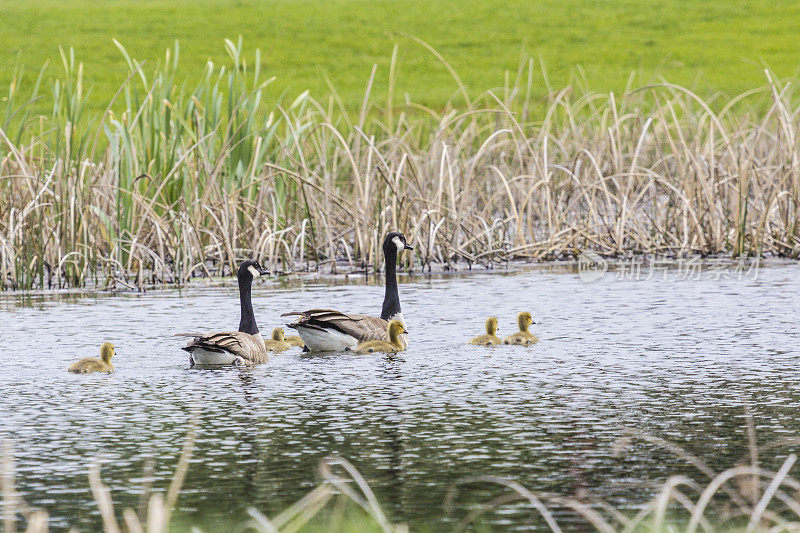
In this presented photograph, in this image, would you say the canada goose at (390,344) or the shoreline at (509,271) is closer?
the canada goose at (390,344)

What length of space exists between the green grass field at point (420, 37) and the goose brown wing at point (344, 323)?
22.8m

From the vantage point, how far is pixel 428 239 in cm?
1552

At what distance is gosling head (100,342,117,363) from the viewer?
9562mm

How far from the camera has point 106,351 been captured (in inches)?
377

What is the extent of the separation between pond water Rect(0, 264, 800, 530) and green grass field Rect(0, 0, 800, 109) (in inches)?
840

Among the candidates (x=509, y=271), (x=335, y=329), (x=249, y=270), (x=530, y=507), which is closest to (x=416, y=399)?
(x=335, y=329)

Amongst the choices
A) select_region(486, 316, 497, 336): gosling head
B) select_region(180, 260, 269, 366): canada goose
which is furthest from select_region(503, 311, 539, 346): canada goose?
select_region(180, 260, 269, 366): canada goose

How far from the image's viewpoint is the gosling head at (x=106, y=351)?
956 centimetres

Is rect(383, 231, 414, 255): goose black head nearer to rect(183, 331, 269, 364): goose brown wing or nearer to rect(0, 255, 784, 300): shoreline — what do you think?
rect(0, 255, 784, 300): shoreline

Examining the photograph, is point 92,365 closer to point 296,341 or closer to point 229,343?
point 229,343

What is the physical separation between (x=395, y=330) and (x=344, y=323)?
40cm

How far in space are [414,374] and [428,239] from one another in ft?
20.3

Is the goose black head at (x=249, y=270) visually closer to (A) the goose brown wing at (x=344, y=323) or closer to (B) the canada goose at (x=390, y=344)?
(A) the goose brown wing at (x=344, y=323)

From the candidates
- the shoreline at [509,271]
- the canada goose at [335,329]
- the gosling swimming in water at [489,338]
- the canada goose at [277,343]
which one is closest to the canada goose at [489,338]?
the gosling swimming in water at [489,338]
